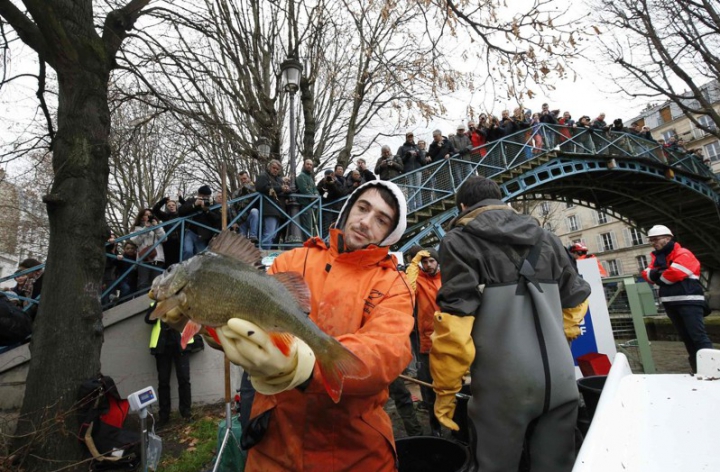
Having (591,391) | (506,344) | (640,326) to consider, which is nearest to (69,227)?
(506,344)

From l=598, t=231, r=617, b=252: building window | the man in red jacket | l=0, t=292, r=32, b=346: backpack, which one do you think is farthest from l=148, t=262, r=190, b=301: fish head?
l=598, t=231, r=617, b=252: building window

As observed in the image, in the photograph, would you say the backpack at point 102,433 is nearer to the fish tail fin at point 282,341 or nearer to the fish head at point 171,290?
the fish head at point 171,290

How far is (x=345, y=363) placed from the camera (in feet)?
4.04

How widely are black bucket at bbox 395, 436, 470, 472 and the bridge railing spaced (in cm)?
377

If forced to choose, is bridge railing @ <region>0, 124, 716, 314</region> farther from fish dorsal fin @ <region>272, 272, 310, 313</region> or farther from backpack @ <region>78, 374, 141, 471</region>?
fish dorsal fin @ <region>272, 272, 310, 313</region>

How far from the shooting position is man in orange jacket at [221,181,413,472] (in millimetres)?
1335

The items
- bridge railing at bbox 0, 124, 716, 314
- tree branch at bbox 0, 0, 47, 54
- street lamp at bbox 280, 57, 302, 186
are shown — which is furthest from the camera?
street lamp at bbox 280, 57, 302, 186

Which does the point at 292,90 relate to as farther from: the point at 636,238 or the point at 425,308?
the point at 636,238

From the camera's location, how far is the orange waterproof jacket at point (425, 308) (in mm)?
4871

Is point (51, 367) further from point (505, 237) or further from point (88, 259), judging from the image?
point (505, 237)

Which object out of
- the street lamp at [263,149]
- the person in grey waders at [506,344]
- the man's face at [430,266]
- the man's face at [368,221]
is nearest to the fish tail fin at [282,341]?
the man's face at [368,221]

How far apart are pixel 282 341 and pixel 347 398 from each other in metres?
0.51

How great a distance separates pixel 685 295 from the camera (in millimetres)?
5996

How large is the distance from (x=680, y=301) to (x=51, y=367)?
8588 millimetres
